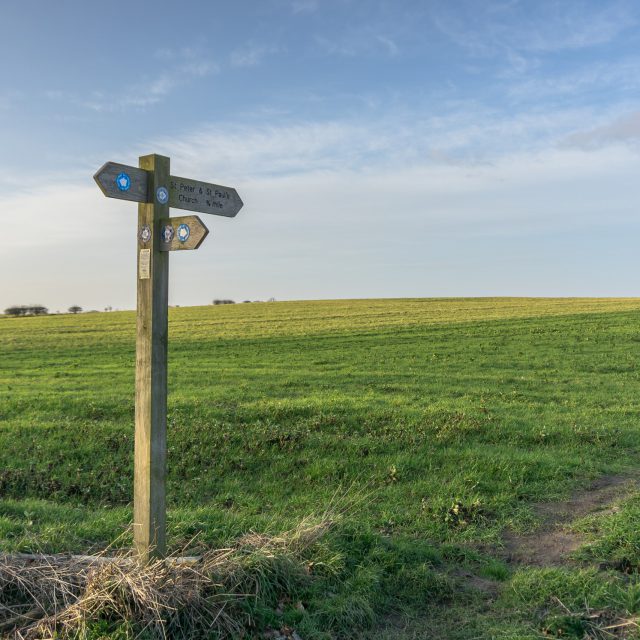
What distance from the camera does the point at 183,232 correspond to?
238 inches

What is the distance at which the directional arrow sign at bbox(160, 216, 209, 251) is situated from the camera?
5953 millimetres

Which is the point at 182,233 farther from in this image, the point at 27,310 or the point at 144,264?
the point at 27,310

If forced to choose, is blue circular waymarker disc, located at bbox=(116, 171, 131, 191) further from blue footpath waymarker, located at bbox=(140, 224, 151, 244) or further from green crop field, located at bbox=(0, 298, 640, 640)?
green crop field, located at bbox=(0, 298, 640, 640)

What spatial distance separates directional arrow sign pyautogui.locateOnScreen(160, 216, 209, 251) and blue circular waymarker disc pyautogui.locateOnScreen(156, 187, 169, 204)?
22 cm

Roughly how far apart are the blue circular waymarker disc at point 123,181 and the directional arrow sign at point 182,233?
47 cm

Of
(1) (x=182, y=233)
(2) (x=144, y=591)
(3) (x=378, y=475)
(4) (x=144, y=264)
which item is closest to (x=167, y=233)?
(1) (x=182, y=233)

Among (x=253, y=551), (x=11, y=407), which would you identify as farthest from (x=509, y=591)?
(x=11, y=407)

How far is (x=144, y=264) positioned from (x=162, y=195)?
72 cm

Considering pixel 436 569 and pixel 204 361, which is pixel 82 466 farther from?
pixel 204 361

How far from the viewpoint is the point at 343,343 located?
34375 millimetres

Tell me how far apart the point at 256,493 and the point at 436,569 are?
387 cm

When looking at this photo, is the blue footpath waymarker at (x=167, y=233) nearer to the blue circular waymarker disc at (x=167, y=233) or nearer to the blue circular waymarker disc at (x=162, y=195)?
the blue circular waymarker disc at (x=167, y=233)

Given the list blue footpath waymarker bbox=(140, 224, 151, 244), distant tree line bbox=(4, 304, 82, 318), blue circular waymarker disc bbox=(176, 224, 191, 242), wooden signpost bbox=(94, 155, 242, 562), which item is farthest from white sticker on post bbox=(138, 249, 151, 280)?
distant tree line bbox=(4, 304, 82, 318)

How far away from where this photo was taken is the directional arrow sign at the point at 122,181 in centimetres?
576
